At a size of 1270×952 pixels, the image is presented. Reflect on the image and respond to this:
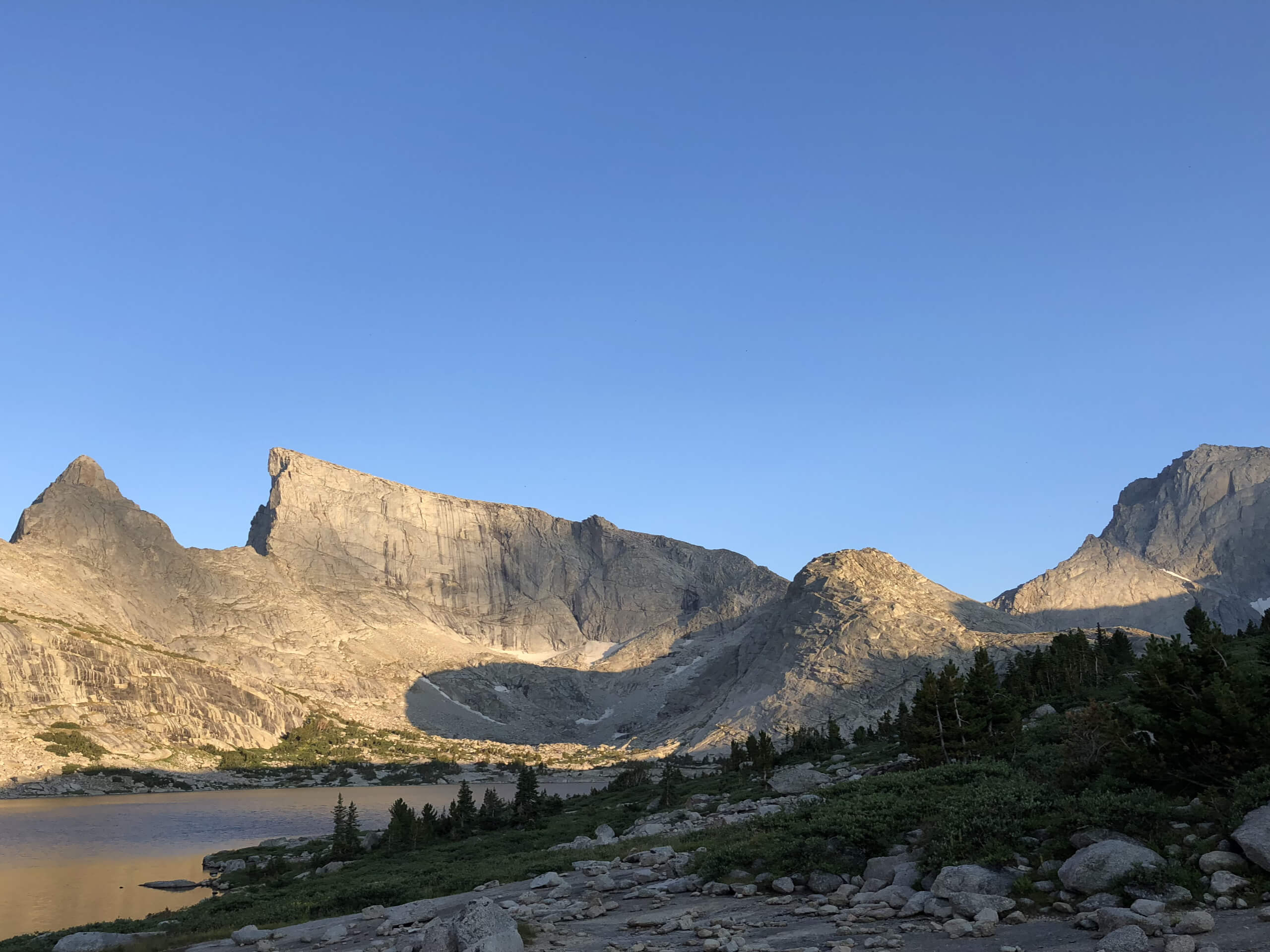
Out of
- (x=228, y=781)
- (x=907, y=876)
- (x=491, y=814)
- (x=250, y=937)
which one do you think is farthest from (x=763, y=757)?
(x=228, y=781)

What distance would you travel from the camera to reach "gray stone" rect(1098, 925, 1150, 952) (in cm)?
1393

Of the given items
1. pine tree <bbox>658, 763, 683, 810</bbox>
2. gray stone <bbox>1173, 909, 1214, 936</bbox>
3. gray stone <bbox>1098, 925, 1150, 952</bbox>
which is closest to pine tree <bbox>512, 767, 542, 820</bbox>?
pine tree <bbox>658, 763, 683, 810</bbox>

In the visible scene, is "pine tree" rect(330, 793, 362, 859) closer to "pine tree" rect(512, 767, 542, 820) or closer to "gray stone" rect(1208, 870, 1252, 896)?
"pine tree" rect(512, 767, 542, 820)

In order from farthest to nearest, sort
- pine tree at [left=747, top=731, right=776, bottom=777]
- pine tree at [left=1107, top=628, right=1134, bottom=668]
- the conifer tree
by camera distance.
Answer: pine tree at [left=1107, top=628, right=1134, bottom=668], pine tree at [left=747, top=731, right=776, bottom=777], the conifer tree

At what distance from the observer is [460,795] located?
63938 millimetres

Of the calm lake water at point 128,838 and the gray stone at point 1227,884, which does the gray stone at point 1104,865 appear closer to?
the gray stone at point 1227,884

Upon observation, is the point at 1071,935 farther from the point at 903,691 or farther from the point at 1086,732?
the point at 903,691

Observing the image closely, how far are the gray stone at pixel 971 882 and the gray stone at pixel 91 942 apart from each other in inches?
1078

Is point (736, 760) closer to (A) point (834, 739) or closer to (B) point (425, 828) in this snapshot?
(A) point (834, 739)

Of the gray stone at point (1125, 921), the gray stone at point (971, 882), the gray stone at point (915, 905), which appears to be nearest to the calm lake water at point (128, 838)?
the gray stone at point (915, 905)

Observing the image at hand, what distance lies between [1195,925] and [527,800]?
55.9 meters

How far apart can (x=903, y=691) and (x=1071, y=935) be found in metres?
165

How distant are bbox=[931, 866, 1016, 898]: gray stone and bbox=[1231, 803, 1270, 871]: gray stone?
14.8 ft

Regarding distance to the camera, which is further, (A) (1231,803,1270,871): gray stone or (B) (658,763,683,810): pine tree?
(B) (658,763,683,810): pine tree
